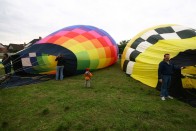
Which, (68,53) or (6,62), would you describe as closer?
(68,53)

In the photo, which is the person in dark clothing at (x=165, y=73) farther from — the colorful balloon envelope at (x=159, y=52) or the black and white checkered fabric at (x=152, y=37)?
the black and white checkered fabric at (x=152, y=37)

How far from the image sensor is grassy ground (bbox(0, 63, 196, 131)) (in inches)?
161

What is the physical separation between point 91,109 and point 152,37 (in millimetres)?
4187

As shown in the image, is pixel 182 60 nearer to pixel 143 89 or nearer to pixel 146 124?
pixel 143 89

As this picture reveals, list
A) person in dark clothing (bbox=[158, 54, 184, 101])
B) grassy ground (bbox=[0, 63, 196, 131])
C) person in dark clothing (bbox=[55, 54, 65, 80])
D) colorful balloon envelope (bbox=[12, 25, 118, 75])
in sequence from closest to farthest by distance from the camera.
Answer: grassy ground (bbox=[0, 63, 196, 131]) → person in dark clothing (bbox=[158, 54, 184, 101]) → person in dark clothing (bbox=[55, 54, 65, 80]) → colorful balloon envelope (bbox=[12, 25, 118, 75])

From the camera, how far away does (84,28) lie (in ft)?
32.4

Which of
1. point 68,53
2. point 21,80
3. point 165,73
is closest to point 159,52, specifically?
point 165,73

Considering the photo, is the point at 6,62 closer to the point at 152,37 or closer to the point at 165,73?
the point at 152,37

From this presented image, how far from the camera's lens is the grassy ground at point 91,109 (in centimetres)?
410

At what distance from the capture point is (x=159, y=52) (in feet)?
23.4

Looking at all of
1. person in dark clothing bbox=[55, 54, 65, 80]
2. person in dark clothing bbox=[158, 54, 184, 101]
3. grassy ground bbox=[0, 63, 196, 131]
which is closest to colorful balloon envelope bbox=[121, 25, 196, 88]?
person in dark clothing bbox=[158, 54, 184, 101]

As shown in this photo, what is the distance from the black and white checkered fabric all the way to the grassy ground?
1.52 m

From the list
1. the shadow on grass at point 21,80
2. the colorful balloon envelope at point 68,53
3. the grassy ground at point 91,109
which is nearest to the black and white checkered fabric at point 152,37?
the colorful balloon envelope at point 68,53

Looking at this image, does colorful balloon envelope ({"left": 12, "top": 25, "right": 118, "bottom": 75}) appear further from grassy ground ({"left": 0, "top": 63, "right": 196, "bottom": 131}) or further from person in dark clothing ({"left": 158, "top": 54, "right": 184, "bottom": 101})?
person in dark clothing ({"left": 158, "top": 54, "right": 184, "bottom": 101})
